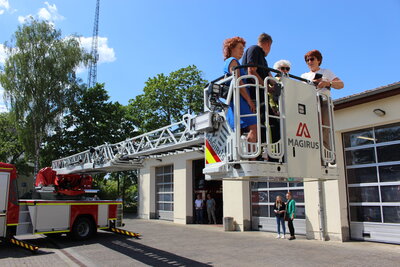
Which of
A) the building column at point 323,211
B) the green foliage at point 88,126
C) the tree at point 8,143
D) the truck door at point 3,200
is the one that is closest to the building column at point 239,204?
the building column at point 323,211

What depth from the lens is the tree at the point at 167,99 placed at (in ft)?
103

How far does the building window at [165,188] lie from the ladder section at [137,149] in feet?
19.8

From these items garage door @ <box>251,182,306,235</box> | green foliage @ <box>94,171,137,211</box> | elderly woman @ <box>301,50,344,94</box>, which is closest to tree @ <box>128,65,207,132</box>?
green foliage @ <box>94,171,137,211</box>

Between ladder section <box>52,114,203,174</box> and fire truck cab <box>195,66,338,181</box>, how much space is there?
261cm

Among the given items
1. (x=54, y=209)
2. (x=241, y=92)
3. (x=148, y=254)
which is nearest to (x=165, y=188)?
(x=54, y=209)

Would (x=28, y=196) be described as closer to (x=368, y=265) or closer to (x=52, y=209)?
(x=52, y=209)

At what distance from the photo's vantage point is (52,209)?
1063 cm

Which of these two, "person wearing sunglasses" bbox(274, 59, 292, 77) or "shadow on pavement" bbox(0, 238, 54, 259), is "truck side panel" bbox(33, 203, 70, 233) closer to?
"shadow on pavement" bbox(0, 238, 54, 259)

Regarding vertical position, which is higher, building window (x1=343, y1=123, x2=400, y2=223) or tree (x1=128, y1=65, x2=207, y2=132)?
tree (x1=128, y1=65, x2=207, y2=132)

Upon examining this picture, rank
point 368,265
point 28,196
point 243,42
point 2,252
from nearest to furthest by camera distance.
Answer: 1. point 243,42
2. point 368,265
3. point 2,252
4. point 28,196

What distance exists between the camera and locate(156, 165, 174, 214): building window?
18.9 meters

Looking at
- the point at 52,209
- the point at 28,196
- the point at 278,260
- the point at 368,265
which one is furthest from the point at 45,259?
the point at 368,265

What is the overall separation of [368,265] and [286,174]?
457cm

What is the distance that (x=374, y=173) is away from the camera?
9.87 metres
